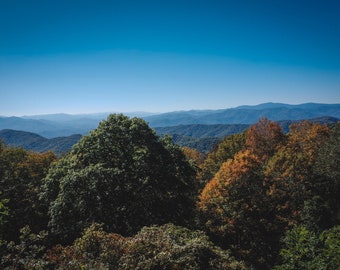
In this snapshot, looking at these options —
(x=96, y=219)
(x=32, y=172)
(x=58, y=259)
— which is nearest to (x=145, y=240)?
(x=58, y=259)

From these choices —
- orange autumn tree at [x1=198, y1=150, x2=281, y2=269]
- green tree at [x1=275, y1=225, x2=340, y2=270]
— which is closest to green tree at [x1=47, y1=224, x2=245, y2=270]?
green tree at [x1=275, y1=225, x2=340, y2=270]

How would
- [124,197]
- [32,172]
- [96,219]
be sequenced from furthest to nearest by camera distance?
[32,172] < [124,197] < [96,219]

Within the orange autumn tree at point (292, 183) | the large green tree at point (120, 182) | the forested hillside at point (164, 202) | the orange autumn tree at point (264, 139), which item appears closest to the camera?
the forested hillside at point (164, 202)

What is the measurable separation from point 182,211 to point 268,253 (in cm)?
828

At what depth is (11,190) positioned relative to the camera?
26688 millimetres

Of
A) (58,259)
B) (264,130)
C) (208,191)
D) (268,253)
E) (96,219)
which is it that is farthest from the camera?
(264,130)

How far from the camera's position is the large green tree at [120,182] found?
2075 centimetres

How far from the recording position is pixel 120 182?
72.8ft

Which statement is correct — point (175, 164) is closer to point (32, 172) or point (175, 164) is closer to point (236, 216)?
point (236, 216)

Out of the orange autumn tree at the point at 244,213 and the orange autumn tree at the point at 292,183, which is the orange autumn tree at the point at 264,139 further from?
the orange autumn tree at the point at 244,213

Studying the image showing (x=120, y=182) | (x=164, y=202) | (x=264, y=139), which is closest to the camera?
(x=120, y=182)

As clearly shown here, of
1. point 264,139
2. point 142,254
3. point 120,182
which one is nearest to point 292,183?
point 264,139

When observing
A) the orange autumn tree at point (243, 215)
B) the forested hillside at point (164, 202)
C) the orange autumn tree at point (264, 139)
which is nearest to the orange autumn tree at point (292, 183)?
the forested hillside at point (164, 202)

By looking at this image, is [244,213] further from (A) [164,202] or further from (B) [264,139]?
(B) [264,139]
